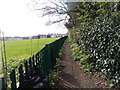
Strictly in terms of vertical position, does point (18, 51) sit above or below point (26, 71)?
below

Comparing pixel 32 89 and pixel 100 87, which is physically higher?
pixel 32 89

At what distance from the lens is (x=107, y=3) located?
409 centimetres

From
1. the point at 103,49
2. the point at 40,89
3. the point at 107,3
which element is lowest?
the point at 40,89

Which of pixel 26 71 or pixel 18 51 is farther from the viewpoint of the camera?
pixel 18 51

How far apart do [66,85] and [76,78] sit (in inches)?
Result: 27.9

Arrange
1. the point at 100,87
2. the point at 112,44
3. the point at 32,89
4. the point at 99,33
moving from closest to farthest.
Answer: the point at 32,89
the point at 112,44
the point at 100,87
the point at 99,33

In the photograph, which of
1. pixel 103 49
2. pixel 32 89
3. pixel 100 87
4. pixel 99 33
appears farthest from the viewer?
pixel 99 33

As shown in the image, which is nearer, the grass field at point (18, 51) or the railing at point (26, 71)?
the railing at point (26, 71)

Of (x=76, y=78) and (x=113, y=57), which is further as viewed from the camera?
(x=76, y=78)

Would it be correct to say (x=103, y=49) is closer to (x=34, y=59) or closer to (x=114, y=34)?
(x=114, y=34)

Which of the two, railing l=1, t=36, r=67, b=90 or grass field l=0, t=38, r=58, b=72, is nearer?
railing l=1, t=36, r=67, b=90

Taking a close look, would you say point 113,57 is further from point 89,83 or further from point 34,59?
point 34,59

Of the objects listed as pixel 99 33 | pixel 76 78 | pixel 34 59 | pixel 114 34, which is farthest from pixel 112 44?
pixel 34 59

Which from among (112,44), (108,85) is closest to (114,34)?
(112,44)
